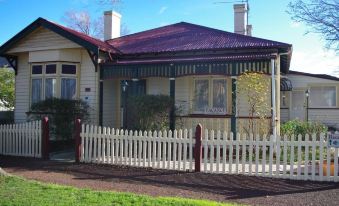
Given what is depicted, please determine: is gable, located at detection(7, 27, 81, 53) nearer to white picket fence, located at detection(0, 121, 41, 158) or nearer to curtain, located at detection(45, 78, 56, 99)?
curtain, located at detection(45, 78, 56, 99)

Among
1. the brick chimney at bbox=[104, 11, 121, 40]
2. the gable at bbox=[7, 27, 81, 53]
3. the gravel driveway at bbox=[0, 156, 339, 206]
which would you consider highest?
the brick chimney at bbox=[104, 11, 121, 40]

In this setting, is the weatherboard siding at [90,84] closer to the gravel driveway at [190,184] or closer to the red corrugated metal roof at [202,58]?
the red corrugated metal roof at [202,58]

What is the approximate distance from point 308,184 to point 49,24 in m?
12.0

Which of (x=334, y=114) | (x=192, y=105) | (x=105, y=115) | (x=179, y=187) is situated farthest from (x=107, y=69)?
(x=334, y=114)

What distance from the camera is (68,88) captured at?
16906mm

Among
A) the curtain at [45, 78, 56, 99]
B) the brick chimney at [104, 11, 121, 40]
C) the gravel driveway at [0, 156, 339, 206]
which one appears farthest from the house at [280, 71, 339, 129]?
the gravel driveway at [0, 156, 339, 206]

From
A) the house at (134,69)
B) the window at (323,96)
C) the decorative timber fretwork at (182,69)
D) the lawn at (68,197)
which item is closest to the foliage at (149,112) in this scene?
the house at (134,69)

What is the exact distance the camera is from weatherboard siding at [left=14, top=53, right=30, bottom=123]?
58.2ft

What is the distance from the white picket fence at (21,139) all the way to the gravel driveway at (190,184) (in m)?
1.90

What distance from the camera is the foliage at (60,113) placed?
14914 mm

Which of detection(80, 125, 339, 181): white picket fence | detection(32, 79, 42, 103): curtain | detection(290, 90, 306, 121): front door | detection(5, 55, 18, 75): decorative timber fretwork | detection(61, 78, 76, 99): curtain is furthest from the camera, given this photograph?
detection(290, 90, 306, 121): front door

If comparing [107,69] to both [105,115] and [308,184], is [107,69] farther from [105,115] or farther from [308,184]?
[308,184]

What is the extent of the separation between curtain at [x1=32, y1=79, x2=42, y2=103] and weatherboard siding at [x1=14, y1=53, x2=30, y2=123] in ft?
0.94

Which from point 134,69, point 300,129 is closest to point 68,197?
point 134,69
